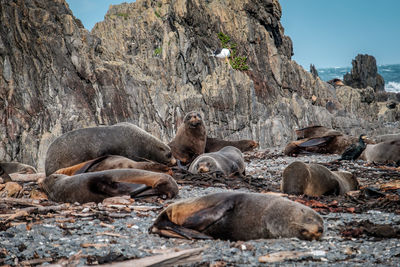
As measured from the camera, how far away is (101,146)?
8227mm

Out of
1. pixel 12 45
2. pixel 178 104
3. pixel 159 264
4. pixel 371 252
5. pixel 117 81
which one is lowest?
pixel 371 252

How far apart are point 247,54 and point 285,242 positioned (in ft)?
135

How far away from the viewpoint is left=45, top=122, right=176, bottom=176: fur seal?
807cm

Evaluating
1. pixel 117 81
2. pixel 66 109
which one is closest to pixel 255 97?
pixel 117 81

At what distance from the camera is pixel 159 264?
276 cm

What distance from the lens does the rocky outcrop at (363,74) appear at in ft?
241

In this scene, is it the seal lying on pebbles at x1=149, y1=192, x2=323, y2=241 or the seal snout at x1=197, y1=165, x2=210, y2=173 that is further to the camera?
the seal snout at x1=197, y1=165, x2=210, y2=173

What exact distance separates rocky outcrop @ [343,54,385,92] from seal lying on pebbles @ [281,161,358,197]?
235 feet

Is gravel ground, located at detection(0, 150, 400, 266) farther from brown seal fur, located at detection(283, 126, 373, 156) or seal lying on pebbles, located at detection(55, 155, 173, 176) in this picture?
brown seal fur, located at detection(283, 126, 373, 156)

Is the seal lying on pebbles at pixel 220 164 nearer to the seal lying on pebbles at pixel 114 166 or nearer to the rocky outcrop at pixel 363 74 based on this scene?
the seal lying on pebbles at pixel 114 166

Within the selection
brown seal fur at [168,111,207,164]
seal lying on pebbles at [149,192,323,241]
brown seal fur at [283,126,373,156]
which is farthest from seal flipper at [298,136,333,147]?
seal lying on pebbles at [149,192,323,241]

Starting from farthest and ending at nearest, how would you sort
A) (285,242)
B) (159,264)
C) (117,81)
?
(117,81)
(285,242)
(159,264)

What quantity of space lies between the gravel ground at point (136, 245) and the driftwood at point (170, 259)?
7 centimetres

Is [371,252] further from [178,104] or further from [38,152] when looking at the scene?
[178,104]
